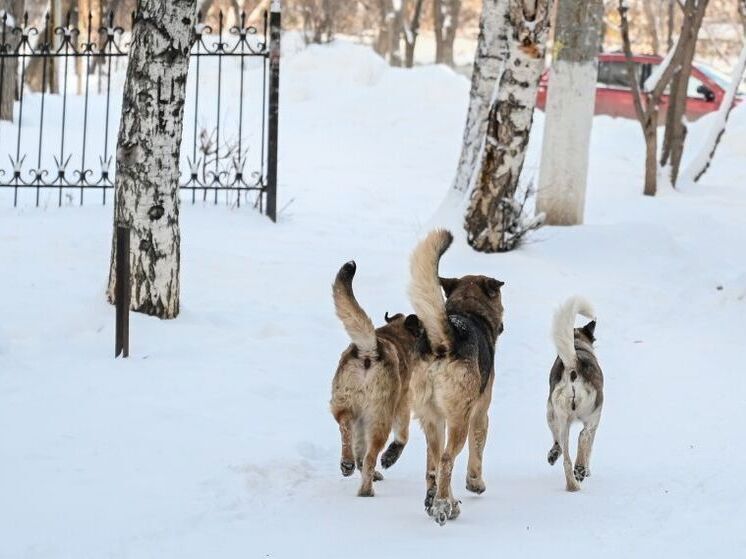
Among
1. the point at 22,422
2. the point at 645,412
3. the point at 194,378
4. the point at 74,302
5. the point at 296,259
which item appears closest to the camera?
the point at 22,422

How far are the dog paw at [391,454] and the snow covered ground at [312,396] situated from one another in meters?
0.16

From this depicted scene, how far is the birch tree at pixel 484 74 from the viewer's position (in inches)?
529

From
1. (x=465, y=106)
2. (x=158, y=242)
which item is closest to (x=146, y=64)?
(x=158, y=242)

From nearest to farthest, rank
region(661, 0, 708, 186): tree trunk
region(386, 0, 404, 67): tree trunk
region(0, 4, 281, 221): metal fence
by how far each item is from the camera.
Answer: region(0, 4, 281, 221): metal fence, region(661, 0, 708, 186): tree trunk, region(386, 0, 404, 67): tree trunk

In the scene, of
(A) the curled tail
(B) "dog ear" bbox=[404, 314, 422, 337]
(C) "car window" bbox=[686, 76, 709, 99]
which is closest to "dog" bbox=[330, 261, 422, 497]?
(A) the curled tail

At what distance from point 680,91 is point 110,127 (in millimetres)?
8600

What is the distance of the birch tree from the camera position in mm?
13430

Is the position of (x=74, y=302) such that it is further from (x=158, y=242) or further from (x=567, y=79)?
(x=567, y=79)

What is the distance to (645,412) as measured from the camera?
8617 millimetres

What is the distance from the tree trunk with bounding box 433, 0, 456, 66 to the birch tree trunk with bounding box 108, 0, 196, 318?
1295 inches

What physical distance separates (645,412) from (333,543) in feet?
12.1

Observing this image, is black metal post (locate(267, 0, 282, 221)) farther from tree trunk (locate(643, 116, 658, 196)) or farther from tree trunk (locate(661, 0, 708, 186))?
tree trunk (locate(661, 0, 708, 186))

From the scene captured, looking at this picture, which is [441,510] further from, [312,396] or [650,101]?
[650,101]

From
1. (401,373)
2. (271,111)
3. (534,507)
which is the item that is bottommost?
(534,507)
